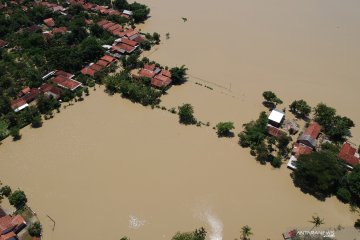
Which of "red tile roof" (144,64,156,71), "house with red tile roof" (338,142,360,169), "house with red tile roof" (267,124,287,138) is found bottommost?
"red tile roof" (144,64,156,71)

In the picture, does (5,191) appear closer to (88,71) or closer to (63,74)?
(63,74)

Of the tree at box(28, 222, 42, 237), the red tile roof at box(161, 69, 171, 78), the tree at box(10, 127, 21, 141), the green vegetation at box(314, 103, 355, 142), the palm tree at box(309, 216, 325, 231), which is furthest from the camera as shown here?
the red tile roof at box(161, 69, 171, 78)

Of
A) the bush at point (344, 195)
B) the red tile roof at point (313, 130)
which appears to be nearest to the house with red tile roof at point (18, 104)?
the red tile roof at point (313, 130)

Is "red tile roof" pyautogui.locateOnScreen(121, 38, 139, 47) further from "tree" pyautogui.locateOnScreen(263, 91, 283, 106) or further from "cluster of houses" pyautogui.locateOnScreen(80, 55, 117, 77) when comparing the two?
"tree" pyautogui.locateOnScreen(263, 91, 283, 106)

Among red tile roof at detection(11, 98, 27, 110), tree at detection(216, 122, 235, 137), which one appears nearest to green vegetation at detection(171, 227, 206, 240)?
tree at detection(216, 122, 235, 137)

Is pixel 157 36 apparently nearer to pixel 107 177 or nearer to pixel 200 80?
pixel 200 80

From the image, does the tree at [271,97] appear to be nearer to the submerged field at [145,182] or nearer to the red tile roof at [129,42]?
the submerged field at [145,182]

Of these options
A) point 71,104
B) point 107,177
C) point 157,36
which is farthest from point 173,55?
point 107,177
